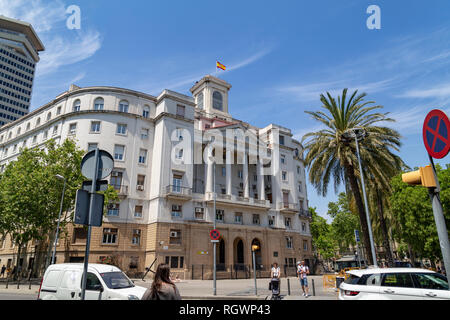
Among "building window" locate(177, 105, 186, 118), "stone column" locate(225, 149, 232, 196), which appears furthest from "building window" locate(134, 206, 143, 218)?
"building window" locate(177, 105, 186, 118)

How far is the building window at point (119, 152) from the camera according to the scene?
115ft

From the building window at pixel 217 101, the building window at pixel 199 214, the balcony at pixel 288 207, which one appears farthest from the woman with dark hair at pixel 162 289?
the building window at pixel 217 101

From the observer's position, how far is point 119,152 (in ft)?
116

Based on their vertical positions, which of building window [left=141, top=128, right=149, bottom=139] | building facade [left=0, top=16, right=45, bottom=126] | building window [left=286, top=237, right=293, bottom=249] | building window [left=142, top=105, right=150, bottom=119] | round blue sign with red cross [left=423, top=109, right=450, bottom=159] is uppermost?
building facade [left=0, top=16, right=45, bottom=126]

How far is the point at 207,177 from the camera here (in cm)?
3894

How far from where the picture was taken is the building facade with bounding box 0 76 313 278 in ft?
107

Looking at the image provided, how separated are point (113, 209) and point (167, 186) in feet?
21.4

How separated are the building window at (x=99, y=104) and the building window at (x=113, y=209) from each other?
1276 cm

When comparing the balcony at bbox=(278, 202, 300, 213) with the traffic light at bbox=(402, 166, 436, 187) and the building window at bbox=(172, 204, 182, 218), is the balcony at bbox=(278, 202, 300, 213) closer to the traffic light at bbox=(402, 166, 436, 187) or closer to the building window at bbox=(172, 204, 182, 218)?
the building window at bbox=(172, 204, 182, 218)

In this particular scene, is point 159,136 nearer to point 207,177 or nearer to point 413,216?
point 207,177

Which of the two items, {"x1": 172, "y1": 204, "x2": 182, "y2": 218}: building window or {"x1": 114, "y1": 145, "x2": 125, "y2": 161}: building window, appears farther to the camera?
{"x1": 114, "y1": 145, "x2": 125, "y2": 161}: building window

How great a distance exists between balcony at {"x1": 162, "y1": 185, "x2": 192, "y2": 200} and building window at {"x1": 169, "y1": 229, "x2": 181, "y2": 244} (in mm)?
3904

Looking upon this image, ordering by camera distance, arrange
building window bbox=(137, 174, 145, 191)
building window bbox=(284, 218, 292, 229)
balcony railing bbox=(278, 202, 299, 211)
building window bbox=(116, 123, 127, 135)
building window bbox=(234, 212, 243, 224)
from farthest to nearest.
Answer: building window bbox=(284, 218, 292, 229) < balcony railing bbox=(278, 202, 299, 211) < building window bbox=(234, 212, 243, 224) < building window bbox=(116, 123, 127, 135) < building window bbox=(137, 174, 145, 191)

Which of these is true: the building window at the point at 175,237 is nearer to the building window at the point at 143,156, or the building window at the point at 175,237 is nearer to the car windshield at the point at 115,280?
the building window at the point at 143,156
